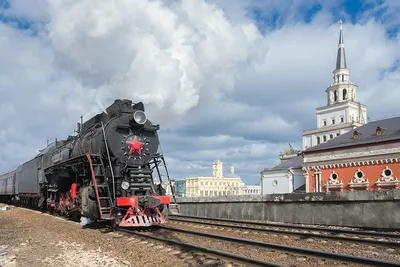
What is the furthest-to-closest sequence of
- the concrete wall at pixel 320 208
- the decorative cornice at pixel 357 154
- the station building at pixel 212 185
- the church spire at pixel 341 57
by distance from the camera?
the station building at pixel 212 185 < the church spire at pixel 341 57 < the decorative cornice at pixel 357 154 < the concrete wall at pixel 320 208

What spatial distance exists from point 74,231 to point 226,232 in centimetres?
518

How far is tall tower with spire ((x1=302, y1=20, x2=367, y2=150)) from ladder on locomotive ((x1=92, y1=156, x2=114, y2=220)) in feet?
250

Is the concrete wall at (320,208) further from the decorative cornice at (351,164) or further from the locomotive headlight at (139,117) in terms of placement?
the decorative cornice at (351,164)

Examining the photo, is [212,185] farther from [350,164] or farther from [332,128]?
[350,164]

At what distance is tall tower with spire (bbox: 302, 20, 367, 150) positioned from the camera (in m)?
83.7

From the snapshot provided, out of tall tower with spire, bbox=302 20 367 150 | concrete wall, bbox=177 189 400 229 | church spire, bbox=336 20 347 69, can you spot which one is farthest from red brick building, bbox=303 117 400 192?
church spire, bbox=336 20 347 69

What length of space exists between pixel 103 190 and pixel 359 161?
35.5 m

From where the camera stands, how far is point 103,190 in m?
12.9

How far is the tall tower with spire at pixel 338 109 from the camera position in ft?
275

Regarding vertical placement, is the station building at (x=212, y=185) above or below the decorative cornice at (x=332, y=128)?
below

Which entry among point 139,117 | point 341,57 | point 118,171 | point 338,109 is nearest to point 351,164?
point 139,117

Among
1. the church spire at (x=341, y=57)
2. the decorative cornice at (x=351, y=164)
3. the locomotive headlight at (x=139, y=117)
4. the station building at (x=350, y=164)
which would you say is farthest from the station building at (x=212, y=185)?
the locomotive headlight at (x=139, y=117)

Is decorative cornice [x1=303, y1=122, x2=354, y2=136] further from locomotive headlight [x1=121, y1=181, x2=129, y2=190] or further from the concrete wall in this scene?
locomotive headlight [x1=121, y1=181, x2=129, y2=190]

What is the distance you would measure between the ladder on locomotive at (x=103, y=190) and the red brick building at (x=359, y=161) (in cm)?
3350
